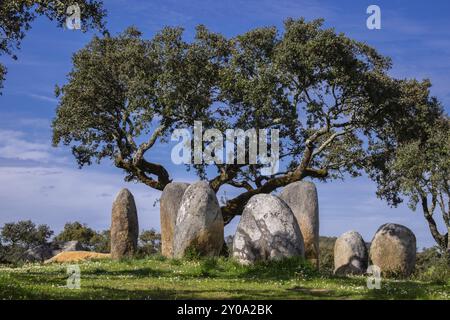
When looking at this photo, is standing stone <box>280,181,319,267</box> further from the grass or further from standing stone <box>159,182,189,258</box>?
the grass

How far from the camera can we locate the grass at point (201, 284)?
→ 16.3 meters

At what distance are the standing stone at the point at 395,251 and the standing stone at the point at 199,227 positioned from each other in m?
9.76

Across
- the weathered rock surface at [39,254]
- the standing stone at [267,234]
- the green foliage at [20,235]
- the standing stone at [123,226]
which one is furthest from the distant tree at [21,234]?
the standing stone at [267,234]

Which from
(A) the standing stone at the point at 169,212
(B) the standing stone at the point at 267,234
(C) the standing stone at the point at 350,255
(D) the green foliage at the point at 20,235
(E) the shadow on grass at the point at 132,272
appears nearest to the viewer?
(E) the shadow on grass at the point at 132,272

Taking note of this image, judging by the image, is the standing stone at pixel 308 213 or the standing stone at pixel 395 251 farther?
the standing stone at pixel 395 251

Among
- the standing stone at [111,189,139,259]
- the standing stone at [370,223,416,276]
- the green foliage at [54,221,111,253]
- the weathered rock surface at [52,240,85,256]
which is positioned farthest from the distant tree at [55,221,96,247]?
the standing stone at [370,223,416,276]

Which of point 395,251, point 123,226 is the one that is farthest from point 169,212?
point 395,251

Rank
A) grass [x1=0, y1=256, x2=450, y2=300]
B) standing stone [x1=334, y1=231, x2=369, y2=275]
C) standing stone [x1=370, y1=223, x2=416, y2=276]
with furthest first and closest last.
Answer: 1. standing stone [x1=334, y1=231, x2=369, y2=275]
2. standing stone [x1=370, y1=223, x2=416, y2=276]
3. grass [x1=0, y1=256, x2=450, y2=300]

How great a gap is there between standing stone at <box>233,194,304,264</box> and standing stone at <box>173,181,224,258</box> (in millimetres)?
1993

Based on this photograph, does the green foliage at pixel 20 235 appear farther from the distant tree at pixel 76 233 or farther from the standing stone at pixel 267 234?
the standing stone at pixel 267 234

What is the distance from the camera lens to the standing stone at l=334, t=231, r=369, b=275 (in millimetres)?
34688

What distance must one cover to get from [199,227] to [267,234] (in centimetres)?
349
